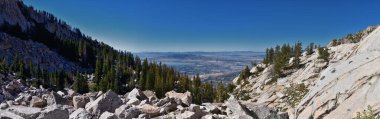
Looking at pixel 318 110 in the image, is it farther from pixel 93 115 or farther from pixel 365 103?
pixel 93 115

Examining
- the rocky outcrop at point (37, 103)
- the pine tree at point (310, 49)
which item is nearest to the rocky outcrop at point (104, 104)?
the rocky outcrop at point (37, 103)

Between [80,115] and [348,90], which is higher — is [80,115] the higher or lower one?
the lower one

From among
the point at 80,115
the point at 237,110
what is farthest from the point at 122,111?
the point at 237,110

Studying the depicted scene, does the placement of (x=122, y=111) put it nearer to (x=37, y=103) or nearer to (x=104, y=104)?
(x=104, y=104)

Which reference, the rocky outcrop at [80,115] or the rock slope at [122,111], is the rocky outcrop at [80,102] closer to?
the rock slope at [122,111]

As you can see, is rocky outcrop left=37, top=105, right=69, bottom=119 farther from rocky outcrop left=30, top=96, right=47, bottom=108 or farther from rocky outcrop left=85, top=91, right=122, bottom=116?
rocky outcrop left=30, top=96, right=47, bottom=108

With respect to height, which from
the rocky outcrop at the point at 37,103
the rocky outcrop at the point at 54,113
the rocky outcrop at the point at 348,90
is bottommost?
the rocky outcrop at the point at 37,103

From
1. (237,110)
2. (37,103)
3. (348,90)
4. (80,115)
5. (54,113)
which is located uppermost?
(348,90)

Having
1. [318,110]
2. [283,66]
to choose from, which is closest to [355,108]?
[318,110]

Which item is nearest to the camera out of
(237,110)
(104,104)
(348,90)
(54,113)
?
(348,90)

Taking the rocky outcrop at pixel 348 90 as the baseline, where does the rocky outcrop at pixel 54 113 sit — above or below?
below

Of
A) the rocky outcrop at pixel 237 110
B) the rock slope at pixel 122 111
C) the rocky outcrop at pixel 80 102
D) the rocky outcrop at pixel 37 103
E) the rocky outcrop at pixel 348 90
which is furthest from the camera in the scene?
the rocky outcrop at pixel 37 103

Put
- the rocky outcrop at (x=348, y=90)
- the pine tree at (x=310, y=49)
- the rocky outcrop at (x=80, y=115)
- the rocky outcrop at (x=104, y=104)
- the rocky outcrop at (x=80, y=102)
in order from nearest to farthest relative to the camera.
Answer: the rocky outcrop at (x=348, y=90)
the rocky outcrop at (x=80, y=115)
the rocky outcrop at (x=104, y=104)
the rocky outcrop at (x=80, y=102)
the pine tree at (x=310, y=49)
